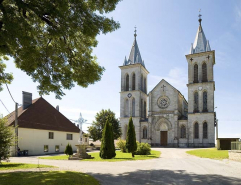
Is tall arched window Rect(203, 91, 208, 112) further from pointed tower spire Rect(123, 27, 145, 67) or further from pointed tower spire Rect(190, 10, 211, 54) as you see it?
pointed tower spire Rect(123, 27, 145, 67)

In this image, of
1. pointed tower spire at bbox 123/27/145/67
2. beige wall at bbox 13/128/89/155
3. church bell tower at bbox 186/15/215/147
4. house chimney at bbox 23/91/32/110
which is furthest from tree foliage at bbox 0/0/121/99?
pointed tower spire at bbox 123/27/145/67

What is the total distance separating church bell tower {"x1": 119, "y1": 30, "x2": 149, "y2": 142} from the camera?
179 ft

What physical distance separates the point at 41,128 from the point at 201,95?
107 feet

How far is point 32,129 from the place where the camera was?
32688 millimetres

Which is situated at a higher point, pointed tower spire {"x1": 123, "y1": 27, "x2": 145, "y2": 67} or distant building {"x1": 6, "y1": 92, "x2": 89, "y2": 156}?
pointed tower spire {"x1": 123, "y1": 27, "x2": 145, "y2": 67}

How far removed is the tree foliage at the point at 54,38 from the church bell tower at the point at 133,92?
40.8m

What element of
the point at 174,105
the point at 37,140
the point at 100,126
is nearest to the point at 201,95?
the point at 174,105

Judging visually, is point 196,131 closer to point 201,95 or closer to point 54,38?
point 201,95

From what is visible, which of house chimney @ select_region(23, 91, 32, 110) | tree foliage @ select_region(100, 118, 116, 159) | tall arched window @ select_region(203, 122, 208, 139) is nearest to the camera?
tree foliage @ select_region(100, 118, 116, 159)

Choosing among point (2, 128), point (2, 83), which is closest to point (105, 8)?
point (2, 83)

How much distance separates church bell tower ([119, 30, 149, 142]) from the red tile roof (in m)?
16.5

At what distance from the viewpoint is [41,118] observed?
35281 millimetres

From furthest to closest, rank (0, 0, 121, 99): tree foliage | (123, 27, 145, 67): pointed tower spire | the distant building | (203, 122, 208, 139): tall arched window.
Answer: (123, 27, 145, 67): pointed tower spire
(203, 122, 208, 139): tall arched window
the distant building
(0, 0, 121, 99): tree foliage

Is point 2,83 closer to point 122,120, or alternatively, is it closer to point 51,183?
point 51,183
